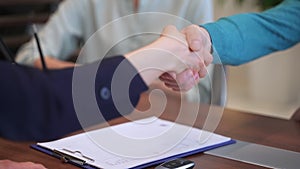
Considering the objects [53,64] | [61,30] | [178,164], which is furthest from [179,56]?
[61,30]

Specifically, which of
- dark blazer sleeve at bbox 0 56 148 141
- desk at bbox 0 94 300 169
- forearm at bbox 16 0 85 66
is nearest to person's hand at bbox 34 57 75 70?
forearm at bbox 16 0 85 66

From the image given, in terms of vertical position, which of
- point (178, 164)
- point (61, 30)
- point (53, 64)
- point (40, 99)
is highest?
point (61, 30)

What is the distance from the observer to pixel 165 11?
5.32 ft

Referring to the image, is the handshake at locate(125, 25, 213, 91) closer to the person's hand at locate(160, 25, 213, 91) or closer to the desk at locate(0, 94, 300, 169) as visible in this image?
the person's hand at locate(160, 25, 213, 91)

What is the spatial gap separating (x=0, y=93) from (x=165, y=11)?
3.02 feet

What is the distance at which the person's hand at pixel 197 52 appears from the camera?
0.98m

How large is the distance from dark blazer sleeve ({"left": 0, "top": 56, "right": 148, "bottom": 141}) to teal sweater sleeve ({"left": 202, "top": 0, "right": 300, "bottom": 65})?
0.94ft

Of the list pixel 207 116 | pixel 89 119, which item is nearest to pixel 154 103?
pixel 207 116

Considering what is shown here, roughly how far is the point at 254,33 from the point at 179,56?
21 cm

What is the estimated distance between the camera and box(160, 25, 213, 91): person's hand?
979 mm

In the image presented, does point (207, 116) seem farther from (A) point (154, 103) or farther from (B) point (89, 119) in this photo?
(B) point (89, 119)

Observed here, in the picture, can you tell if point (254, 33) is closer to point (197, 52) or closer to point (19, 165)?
point (197, 52)

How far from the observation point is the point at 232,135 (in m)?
0.94

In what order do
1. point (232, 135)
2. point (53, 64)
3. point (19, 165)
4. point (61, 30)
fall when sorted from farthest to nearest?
1. point (61, 30)
2. point (53, 64)
3. point (232, 135)
4. point (19, 165)
